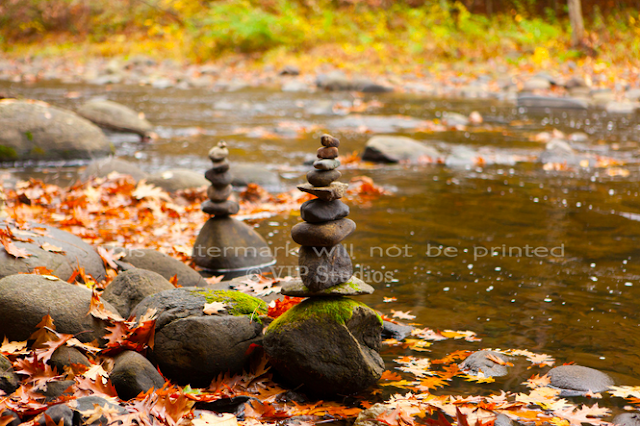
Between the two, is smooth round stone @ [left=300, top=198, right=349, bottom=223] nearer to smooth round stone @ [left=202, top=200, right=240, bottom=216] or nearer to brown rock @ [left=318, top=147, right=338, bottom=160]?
brown rock @ [left=318, top=147, right=338, bottom=160]

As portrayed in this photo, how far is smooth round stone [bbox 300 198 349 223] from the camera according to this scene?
12.0ft

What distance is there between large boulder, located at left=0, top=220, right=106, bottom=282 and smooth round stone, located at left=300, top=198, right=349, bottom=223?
6.65 ft

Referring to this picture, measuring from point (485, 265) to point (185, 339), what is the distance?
129 inches

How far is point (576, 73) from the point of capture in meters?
20.8

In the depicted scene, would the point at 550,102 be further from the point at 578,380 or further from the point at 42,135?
the point at 578,380

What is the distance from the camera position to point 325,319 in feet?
11.4

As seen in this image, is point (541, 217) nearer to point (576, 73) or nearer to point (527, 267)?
point (527, 267)

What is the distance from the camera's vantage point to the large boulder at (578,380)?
346 cm

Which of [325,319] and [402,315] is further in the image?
[402,315]

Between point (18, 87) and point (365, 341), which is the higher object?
point (18, 87)

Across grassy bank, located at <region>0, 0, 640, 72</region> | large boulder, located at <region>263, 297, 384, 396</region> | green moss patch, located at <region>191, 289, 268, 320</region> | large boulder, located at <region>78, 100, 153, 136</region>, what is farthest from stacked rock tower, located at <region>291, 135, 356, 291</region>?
grassy bank, located at <region>0, 0, 640, 72</region>

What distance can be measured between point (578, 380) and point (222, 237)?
3.28 m

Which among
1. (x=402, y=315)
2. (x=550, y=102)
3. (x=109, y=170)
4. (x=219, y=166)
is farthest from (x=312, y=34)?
(x=402, y=315)

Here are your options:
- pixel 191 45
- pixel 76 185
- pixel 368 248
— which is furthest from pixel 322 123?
pixel 191 45
